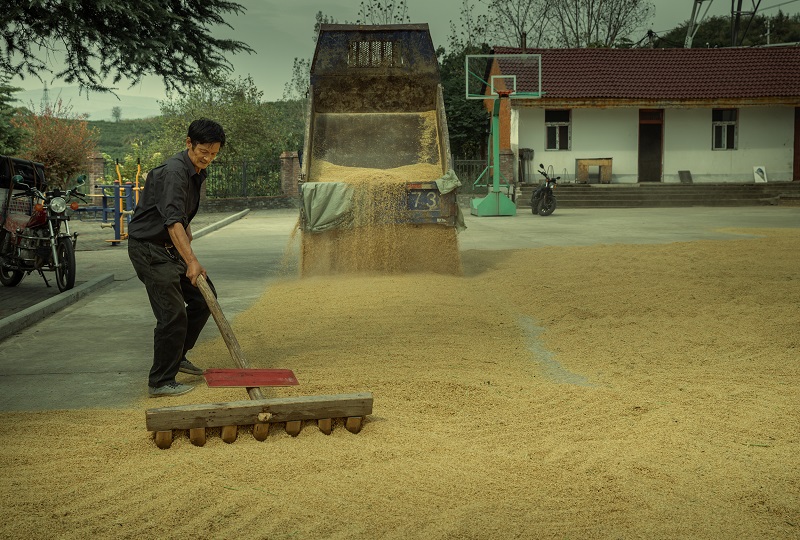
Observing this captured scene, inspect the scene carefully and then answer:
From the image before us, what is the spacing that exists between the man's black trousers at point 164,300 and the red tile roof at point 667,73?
28904 mm

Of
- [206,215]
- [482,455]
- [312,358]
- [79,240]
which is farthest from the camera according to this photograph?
[206,215]

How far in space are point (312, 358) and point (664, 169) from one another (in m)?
30.6

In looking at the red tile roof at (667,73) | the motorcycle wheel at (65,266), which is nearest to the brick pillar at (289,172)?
the red tile roof at (667,73)

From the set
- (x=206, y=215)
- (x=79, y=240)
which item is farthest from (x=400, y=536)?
(x=206, y=215)

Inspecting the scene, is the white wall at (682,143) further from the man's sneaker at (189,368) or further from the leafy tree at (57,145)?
A: the man's sneaker at (189,368)

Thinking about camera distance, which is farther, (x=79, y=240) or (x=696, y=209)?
(x=696, y=209)

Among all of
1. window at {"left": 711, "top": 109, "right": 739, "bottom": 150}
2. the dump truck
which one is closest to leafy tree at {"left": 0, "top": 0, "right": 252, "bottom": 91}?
the dump truck

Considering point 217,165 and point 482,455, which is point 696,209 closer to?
point 217,165

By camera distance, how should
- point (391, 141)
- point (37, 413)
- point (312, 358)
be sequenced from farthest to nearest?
1. point (391, 141)
2. point (312, 358)
3. point (37, 413)

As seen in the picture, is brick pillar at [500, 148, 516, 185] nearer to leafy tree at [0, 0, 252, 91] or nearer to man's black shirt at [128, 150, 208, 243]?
leafy tree at [0, 0, 252, 91]

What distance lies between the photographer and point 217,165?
3011 centimetres

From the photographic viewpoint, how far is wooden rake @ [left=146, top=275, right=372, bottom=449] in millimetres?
4441

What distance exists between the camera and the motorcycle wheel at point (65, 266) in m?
10.2

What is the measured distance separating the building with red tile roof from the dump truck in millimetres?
20562
